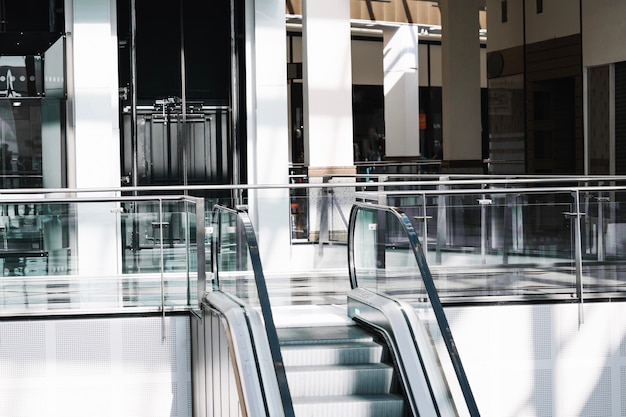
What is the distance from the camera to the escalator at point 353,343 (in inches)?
292

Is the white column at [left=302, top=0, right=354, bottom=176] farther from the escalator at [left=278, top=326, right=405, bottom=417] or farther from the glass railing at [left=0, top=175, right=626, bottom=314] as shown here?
the escalator at [left=278, top=326, right=405, bottom=417]

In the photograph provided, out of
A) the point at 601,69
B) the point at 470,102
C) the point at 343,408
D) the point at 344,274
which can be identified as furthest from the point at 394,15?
the point at 343,408

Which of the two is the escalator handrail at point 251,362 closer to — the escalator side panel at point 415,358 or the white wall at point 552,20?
the escalator side panel at point 415,358

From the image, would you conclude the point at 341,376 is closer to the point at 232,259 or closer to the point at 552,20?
the point at 232,259

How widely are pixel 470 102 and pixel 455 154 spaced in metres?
1.20

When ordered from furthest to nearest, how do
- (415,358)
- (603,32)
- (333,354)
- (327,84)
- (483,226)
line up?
(603,32)
(327,84)
(483,226)
(333,354)
(415,358)

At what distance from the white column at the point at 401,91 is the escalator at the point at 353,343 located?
21109mm

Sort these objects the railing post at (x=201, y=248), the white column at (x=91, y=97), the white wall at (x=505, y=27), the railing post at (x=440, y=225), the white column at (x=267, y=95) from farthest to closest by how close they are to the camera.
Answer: the white wall at (x=505, y=27) → the white column at (x=267, y=95) → the white column at (x=91, y=97) → the railing post at (x=440, y=225) → the railing post at (x=201, y=248)

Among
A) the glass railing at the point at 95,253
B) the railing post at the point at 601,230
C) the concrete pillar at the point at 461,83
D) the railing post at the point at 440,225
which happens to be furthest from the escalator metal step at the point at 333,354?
the concrete pillar at the point at 461,83

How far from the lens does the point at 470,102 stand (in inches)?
945

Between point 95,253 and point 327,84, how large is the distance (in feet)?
23.4

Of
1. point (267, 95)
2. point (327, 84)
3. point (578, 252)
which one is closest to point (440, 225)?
point (578, 252)

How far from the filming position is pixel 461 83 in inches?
943

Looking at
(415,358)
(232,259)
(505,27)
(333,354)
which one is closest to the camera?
(415,358)
